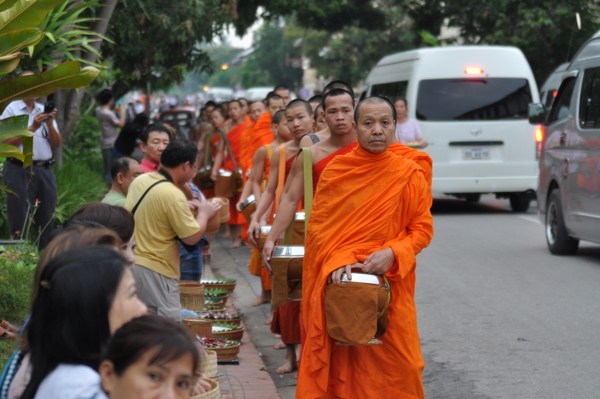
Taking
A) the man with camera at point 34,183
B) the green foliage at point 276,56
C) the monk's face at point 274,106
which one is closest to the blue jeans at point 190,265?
the man with camera at point 34,183

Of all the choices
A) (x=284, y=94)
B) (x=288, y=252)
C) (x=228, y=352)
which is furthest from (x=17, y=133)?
(x=284, y=94)

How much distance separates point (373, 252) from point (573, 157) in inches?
246

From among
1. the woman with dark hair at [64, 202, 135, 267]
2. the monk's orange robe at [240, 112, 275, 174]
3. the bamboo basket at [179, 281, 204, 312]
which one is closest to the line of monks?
the woman with dark hair at [64, 202, 135, 267]

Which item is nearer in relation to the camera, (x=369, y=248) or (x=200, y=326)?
(x=369, y=248)

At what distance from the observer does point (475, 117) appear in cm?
1527

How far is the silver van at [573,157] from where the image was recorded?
10095 mm

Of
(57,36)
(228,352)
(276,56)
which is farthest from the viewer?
(276,56)

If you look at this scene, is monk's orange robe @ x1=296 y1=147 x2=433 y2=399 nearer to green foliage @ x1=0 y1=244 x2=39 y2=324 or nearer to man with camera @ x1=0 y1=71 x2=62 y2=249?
green foliage @ x1=0 y1=244 x2=39 y2=324

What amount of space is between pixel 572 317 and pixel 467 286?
1607 millimetres

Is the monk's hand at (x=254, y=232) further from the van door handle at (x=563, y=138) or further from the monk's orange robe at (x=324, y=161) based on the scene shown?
the van door handle at (x=563, y=138)

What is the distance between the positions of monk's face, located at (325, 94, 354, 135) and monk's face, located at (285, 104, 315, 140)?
1.41 m

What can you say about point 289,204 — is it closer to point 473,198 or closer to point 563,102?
point 563,102

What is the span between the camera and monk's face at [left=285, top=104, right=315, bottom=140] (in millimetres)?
7422

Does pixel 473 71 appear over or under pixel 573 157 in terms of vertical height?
over
